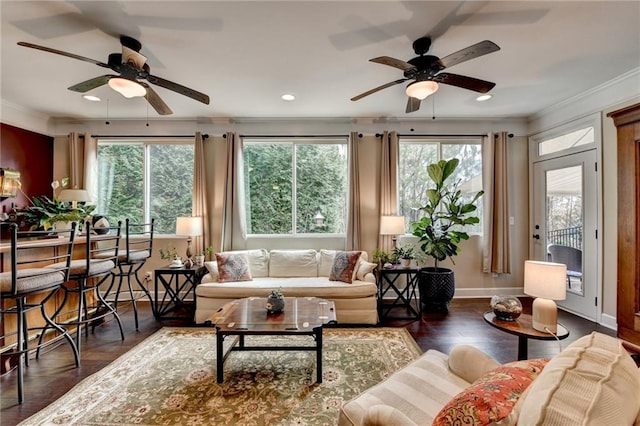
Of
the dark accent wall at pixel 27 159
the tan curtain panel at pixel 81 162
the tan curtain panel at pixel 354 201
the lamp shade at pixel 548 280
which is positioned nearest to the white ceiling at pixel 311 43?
the dark accent wall at pixel 27 159

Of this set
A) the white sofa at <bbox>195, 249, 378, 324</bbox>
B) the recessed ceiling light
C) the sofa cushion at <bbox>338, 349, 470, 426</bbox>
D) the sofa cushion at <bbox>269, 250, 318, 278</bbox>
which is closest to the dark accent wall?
the recessed ceiling light

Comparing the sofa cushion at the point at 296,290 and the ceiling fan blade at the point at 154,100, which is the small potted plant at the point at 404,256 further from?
the ceiling fan blade at the point at 154,100

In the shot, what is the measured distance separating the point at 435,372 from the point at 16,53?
171 inches

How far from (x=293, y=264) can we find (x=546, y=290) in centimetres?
297

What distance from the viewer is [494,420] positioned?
855 mm

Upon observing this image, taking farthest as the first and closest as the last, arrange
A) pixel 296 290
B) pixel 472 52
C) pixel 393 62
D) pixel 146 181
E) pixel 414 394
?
pixel 146 181 < pixel 296 290 < pixel 393 62 < pixel 472 52 < pixel 414 394

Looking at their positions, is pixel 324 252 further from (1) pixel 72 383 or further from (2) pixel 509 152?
(2) pixel 509 152

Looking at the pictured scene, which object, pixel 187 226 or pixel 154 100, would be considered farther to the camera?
pixel 187 226

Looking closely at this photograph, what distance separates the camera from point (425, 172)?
15.6ft

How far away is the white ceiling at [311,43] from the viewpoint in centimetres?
213

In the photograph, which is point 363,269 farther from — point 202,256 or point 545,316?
point 202,256

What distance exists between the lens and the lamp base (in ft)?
5.84

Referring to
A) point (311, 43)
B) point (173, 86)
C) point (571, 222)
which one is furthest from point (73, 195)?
point (571, 222)

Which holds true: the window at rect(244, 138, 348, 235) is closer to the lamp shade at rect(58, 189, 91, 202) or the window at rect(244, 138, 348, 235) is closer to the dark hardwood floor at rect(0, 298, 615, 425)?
the dark hardwood floor at rect(0, 298, 615, 425)
